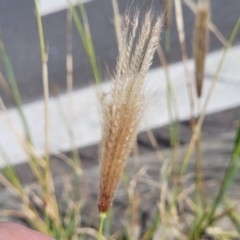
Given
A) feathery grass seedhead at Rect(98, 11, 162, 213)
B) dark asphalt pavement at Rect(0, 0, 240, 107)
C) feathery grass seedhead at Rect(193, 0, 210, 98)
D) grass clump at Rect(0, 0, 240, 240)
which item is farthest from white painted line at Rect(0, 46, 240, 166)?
feathery grass seedhead at Rect(98, 11, 162, 213)

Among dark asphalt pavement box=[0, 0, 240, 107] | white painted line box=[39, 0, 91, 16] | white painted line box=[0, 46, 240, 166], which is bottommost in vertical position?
white painted line box=[0, 46, 240, 166]

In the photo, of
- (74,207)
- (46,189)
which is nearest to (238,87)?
(74,207)

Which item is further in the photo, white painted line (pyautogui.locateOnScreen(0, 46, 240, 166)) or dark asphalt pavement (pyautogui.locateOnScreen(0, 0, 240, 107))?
dark asphalt pavement (pyautogui.locateOnScreen(0, 0, 240, 107))

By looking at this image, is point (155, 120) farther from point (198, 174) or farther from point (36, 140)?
point (198, 174)

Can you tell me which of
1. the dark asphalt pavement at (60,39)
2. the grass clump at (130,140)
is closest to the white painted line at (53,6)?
the dark asphalt pavement at (60,39)

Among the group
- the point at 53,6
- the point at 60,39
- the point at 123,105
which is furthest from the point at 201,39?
the point at 53,6

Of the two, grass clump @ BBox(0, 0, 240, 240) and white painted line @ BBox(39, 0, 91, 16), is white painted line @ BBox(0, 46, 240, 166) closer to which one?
grass clump @ BBox(0, 0, 240, 240)

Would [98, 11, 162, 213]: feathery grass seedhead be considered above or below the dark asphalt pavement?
above

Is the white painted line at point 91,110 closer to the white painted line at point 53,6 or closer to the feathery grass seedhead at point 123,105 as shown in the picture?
the white painted line at point 53,6
